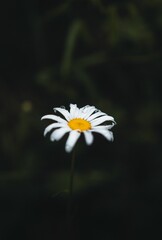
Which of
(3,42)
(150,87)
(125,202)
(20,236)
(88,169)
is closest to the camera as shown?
(20,236)

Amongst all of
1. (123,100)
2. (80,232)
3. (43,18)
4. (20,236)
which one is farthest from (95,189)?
(43,18)

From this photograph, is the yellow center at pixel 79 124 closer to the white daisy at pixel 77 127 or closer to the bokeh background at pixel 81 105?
the white daisy at pixel 77 127

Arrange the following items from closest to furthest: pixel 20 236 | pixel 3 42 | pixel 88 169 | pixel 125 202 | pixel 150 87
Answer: pixel 20 236, pixel 125 202, pixel 88 169, pixel 150 87, pixel 3 42

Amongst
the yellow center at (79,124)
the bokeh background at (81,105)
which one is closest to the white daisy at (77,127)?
the yellow center at (79,124)

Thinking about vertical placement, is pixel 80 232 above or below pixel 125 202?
below

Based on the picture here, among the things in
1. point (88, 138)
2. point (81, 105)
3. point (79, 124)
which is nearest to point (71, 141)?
point (88, 138)

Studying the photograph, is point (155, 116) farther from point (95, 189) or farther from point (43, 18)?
point (43, 18)

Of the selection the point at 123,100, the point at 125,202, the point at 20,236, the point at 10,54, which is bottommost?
the point at 20,236
